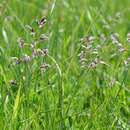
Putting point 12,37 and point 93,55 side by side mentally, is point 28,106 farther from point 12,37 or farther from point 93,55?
point 12,37

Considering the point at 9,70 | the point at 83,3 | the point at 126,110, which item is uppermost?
the point at 83,3

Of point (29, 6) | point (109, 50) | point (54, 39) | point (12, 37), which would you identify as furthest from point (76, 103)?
point (29, 6)

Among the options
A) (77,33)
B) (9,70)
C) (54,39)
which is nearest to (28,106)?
(9,70)

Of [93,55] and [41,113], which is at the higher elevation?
[93,55]

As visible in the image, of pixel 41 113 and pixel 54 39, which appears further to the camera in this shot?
pixel 54 39

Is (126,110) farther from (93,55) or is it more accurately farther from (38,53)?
(38,53)

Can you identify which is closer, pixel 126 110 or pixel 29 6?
pixel 126 110

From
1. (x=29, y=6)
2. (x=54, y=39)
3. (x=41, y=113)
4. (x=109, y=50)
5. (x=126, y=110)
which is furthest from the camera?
(x=29, y=6)

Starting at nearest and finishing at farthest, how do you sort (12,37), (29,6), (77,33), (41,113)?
(41,113) < (12,37) < (77,33) < (29,6)

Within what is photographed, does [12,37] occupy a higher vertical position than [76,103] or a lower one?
higher
